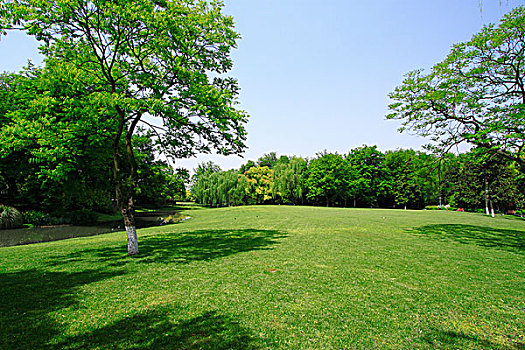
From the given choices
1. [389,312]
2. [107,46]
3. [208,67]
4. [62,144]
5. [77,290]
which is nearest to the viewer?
[389,312]

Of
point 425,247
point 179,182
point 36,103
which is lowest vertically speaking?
point 425,247

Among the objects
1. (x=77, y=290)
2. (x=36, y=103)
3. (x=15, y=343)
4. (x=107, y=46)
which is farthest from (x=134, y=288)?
(x=107, y=46)

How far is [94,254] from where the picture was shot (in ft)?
31.1

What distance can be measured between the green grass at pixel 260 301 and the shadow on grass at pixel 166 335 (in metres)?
0.02

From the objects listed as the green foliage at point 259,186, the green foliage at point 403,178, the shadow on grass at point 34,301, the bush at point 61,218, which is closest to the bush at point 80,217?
the bush at point 61,218

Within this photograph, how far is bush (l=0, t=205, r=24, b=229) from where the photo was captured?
1980 cm

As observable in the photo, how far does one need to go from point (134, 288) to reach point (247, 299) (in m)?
2.63

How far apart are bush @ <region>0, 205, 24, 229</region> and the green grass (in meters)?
14.9

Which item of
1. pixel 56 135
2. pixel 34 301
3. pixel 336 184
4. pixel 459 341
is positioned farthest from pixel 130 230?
pixel 336 184

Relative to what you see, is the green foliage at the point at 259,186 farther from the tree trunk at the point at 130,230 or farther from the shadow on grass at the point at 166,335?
the shadow on grass at the point at 166,335

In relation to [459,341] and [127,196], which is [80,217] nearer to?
[127,196]

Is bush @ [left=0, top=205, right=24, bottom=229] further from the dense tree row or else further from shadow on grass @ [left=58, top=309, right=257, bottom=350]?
shadow on grass @ [left=58, top=309, right=257, bottom=350]

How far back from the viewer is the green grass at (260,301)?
3.75 m

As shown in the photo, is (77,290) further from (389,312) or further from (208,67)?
(208,67)
